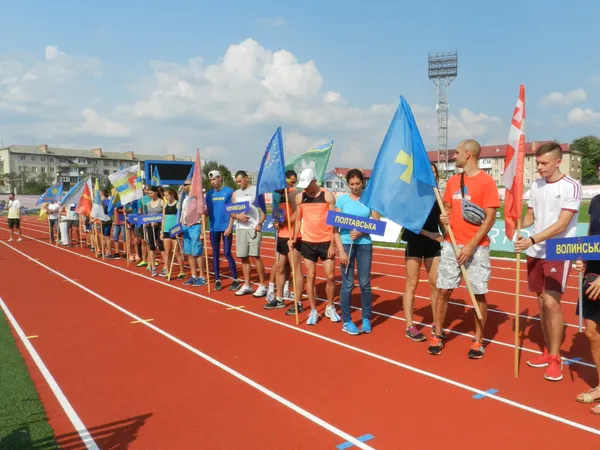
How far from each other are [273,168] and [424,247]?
96.7 inches

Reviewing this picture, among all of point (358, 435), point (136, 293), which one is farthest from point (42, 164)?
point (358, 435)

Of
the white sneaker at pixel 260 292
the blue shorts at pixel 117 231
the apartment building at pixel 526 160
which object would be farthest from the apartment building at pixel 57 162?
the white sneaker at pixel 260 292

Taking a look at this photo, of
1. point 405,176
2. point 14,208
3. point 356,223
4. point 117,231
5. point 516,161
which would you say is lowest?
point 117,231

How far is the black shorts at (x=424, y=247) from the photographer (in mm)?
5320

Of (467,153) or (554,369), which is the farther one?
(467,153)

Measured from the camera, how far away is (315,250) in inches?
245

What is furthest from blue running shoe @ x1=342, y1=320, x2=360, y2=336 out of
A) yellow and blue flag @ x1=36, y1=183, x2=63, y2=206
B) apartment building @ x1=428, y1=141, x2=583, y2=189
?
apartment building @ x1=428, y1=141, x2=583, y2=189

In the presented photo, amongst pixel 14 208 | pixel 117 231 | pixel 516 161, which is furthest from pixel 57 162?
pixel 516 161

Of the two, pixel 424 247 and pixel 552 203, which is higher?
pixel 552 203

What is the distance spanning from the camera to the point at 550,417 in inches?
137

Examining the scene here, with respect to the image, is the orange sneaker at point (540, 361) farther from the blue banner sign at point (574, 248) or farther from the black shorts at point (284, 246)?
the black shorts at point (284, 246)

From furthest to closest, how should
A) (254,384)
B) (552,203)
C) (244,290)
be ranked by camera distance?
1. (244,290)
2. (254,384)
3. (552,203)

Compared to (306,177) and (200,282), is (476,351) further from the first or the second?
(200,282)

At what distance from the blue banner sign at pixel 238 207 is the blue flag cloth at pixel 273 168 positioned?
1098 mm
